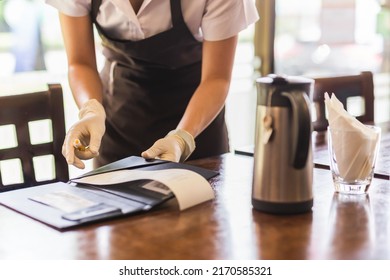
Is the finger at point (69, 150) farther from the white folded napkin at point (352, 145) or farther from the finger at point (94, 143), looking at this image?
the white folded napkin at point (352, 145)

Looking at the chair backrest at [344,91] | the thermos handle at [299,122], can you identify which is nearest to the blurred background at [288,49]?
the chair backrest at [344,91]

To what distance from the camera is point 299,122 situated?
1085 millimetres

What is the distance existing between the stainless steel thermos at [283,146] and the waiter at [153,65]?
55 cm

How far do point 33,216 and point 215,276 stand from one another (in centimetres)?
35

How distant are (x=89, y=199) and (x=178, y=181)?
166 mm

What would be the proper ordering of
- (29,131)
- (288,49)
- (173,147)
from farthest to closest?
(288,49), (29,131), (173,147)

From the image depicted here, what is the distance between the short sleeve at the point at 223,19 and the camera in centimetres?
179

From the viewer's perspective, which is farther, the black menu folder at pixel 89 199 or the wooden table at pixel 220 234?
the black menu folder at pixel 89 199

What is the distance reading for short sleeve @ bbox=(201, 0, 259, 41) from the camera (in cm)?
179

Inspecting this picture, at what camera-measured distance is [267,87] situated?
1.10m

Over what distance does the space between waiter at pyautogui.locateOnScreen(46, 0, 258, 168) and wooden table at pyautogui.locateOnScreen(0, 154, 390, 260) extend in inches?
22.0

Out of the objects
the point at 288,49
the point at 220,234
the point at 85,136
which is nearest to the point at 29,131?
the point at 85,136

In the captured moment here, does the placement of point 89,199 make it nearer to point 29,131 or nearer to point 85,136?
point 85,136

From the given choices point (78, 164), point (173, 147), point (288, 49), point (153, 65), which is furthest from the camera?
point (288, 49)
